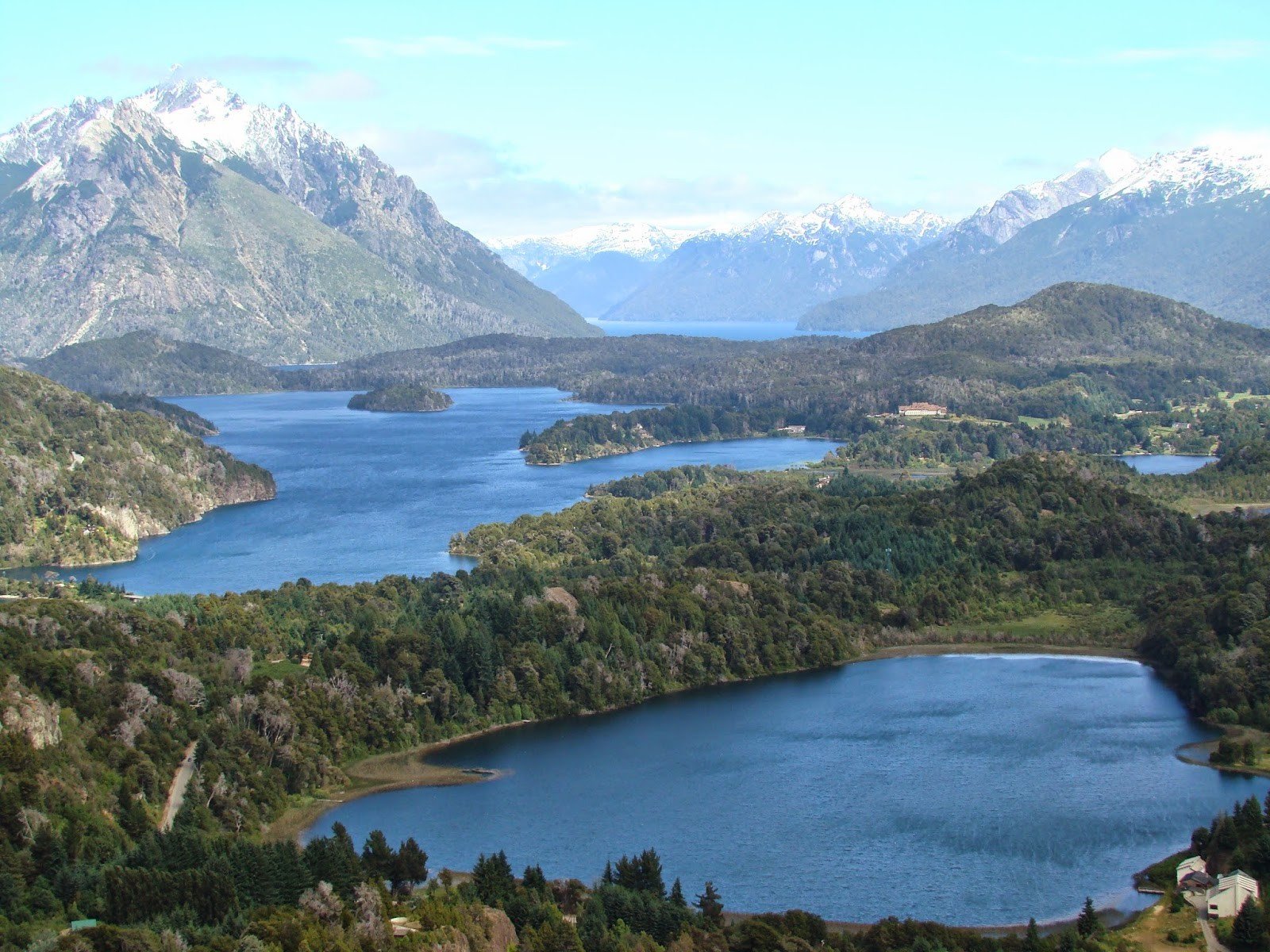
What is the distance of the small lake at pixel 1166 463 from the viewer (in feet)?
439

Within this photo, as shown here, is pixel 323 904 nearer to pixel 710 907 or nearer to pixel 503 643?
pixel 710 907

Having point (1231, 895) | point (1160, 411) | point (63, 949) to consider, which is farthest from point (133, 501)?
point (1160, 411)

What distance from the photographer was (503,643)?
225 ft

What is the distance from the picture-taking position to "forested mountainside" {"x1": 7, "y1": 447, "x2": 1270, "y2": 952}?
141 feet

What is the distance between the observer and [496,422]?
19888 centimetres

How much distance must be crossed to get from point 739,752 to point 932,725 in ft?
27.0

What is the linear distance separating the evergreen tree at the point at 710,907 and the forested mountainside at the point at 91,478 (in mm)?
67136

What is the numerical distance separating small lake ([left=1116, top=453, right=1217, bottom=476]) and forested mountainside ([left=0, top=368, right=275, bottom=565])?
7429 centimetres

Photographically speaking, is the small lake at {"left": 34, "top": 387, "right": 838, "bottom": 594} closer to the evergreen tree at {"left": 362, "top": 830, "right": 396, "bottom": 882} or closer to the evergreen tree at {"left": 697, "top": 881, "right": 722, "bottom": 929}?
the evergreen tree at {"left": 362, "top": 830, "right": 396, "bottom": 882}

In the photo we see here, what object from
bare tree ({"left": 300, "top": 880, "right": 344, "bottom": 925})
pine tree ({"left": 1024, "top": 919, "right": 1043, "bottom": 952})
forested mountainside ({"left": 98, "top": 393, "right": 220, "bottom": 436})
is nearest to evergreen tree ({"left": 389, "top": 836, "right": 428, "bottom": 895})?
bare tree ({"left": 300, "top": 880, "right": 344, "bottom": 925})

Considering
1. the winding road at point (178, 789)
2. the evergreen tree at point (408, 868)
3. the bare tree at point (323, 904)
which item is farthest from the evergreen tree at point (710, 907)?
the winding road at point (178, 789)

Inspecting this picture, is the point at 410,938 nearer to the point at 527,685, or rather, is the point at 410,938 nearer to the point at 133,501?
the point at 527,685

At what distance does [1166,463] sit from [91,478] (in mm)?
91153

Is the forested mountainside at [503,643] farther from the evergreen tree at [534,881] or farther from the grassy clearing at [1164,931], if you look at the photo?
the grassy clearing at [1164,931]
